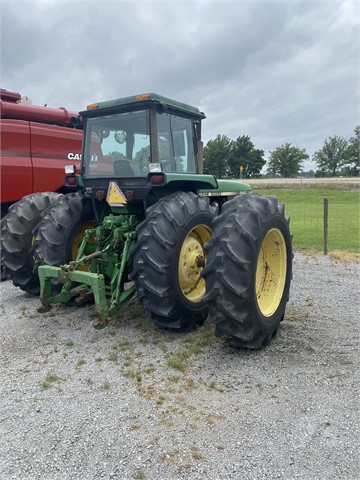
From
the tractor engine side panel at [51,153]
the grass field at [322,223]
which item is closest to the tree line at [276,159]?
the grass field at [322,223]

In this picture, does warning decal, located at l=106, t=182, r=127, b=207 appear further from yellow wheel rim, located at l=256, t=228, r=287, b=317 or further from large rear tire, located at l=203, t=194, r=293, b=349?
yellow wheel rim, located at l=256, t=228, r=287, b=317

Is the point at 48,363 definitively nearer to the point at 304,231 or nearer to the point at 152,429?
the point at 152,429

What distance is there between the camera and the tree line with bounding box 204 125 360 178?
6762 cm

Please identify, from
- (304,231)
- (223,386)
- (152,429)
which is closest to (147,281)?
(223,386)

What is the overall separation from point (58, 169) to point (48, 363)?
4610 millimetres

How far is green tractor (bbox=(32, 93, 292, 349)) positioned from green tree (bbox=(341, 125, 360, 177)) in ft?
220

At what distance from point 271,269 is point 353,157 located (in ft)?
233

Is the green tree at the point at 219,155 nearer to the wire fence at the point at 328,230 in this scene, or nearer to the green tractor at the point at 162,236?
the wire fence at the point at 328,230

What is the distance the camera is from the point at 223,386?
3.28m

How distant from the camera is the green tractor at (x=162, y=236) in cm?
359

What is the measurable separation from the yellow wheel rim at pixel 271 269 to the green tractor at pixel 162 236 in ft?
0.03

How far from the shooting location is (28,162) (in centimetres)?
715

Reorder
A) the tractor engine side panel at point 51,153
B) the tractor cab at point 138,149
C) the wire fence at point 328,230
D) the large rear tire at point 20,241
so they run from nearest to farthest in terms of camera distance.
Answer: the tractor cab at point 138,149 < the large rear tire at point 20,241 < the tractor engine side panel at point 51,153 < the wire fence at point 328,230

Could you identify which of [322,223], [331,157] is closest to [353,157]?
[331,157]
